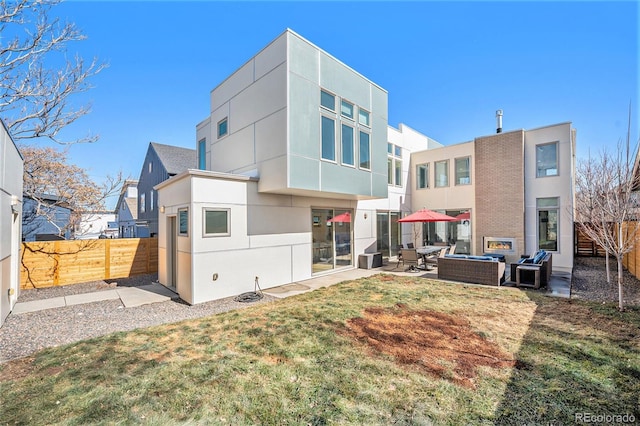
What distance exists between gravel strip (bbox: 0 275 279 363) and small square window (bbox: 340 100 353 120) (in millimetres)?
6332

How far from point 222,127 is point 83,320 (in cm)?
712

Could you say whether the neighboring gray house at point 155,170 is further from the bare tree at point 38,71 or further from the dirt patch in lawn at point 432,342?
the dirt patch in lawn at point 432,342

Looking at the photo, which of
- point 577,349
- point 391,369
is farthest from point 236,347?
point 577,349

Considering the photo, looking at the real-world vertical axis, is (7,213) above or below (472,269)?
above

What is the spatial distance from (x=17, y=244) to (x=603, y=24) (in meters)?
17.9

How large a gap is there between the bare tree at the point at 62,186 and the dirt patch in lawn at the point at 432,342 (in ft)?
47.0

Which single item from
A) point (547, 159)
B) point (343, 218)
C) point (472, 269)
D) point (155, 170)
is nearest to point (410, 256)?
point (472, 269)

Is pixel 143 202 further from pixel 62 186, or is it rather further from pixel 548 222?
pixel 548 222

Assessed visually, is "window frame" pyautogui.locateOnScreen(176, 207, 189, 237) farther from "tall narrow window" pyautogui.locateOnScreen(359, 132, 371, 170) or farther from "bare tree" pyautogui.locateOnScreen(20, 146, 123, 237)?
"bare tree" pyautogui.locateOnScreen(20, 146, 123, 237)

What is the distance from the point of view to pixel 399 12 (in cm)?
899

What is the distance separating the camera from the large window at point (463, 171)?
1380 centimetres

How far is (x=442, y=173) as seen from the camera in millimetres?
14805

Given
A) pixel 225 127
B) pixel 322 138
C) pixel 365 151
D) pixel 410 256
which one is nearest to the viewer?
pixel 322 138

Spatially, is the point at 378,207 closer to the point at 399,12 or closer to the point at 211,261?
the point at 399,12
